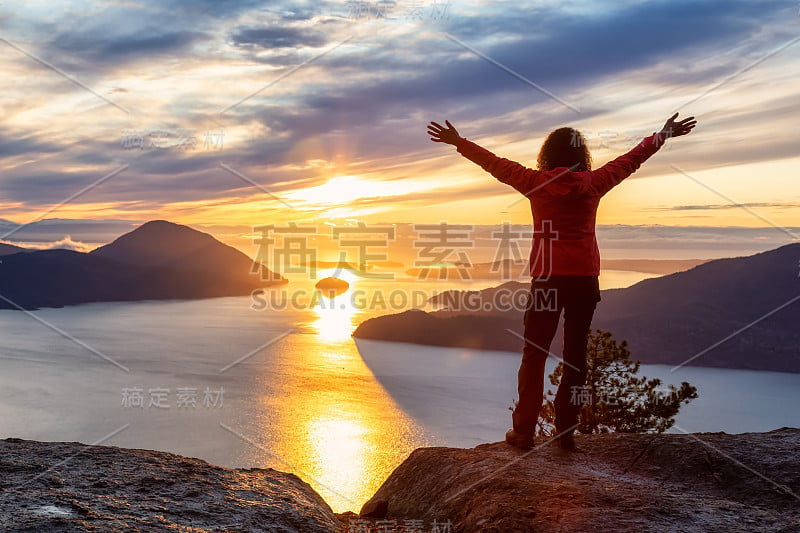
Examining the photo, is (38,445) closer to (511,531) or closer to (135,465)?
(135,465)

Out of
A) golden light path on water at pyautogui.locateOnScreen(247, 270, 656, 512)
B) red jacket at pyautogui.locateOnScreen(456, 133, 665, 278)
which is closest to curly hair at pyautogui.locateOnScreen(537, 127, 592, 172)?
red jacket at pyautogui.locateOnScreen(456, 133, 665, 278)

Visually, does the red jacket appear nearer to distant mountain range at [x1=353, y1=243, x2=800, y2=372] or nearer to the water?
the water

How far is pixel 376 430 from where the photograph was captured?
305 feet

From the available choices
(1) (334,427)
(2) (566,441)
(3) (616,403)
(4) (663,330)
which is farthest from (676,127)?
(4) (663,330)

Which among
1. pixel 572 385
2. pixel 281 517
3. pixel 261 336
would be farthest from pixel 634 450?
pixel 261 336

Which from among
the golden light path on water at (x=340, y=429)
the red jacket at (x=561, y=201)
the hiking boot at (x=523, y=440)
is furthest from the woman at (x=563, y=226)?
the golden light path on water at (x=340, y=429)

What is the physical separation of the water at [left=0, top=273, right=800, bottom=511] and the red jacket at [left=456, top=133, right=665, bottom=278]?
57522 mm

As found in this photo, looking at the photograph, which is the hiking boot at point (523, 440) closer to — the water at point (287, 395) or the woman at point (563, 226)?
the woman at point (563, 226)

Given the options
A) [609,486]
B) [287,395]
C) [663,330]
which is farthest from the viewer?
[663,330]

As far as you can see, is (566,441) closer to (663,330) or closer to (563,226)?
(563,226)

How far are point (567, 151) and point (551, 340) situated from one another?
5.38ft

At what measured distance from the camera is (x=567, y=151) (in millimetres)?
4820

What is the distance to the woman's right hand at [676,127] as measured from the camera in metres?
4.89

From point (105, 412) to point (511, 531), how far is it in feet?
370
